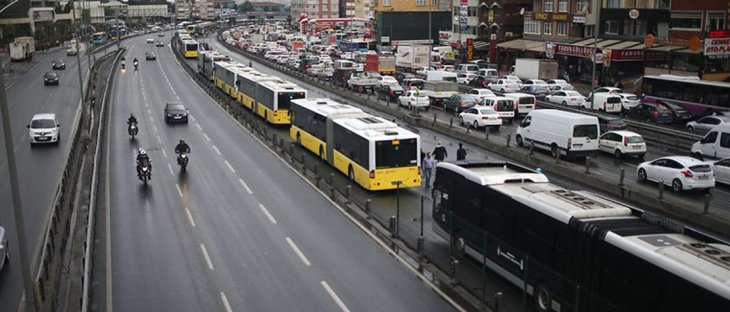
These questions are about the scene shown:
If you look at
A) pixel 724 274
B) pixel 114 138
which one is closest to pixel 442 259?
pixel 724 274

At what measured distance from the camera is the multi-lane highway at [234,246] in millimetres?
17562

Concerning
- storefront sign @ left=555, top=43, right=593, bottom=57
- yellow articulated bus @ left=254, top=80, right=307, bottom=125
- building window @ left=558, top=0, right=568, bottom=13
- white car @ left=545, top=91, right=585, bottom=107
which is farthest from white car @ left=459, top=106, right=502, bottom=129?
building window @ left=558, top=0, right=568, bottom=13

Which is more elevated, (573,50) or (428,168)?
(573,50)

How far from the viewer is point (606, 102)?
49.8 meters

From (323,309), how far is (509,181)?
603 centimetres

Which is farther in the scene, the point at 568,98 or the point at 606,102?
the point at 568,98

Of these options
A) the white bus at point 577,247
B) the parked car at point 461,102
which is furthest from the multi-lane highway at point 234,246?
the parked car at point 461,102

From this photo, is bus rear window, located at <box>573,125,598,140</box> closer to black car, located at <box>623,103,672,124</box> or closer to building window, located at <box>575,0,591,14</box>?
black car, located at <box>623,103,672,124</box>

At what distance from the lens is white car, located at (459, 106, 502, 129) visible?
4334 centimetres

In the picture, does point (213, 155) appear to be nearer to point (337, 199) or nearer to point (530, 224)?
point (337, 199)

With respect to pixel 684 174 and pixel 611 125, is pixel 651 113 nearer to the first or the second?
pixel 611 125

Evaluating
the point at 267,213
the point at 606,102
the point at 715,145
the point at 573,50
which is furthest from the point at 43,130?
the point at 573,50

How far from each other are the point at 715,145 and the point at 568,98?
1984cm

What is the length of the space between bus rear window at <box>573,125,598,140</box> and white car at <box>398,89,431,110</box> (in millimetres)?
18769
